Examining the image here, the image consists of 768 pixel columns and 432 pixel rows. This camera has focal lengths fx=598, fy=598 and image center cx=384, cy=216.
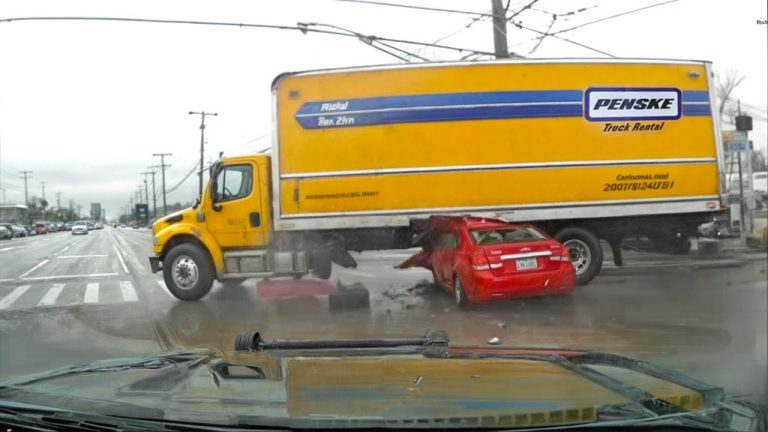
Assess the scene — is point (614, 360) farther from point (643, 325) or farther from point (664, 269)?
point (664, 269)

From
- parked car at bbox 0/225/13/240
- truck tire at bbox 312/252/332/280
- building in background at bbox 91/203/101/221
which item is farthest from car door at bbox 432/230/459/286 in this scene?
parked car at bbox 0/225/13/240

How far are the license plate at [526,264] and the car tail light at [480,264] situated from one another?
0.46 metres

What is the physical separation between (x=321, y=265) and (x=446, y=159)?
9.61 feet

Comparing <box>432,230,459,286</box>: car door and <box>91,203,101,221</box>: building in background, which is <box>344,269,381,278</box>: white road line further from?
<box>91,203,101,221</box>: building in background

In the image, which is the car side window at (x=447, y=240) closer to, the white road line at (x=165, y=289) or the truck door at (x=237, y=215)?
the truck door at (x=237, y=215)

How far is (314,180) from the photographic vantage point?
33.5 ft

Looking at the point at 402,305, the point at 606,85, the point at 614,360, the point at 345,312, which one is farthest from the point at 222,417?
the point at 606,85

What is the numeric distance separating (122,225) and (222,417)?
682 cm

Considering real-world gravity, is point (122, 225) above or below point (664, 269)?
above

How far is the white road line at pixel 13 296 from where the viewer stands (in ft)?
25.2

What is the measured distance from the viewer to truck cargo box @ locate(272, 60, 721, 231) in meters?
10.1

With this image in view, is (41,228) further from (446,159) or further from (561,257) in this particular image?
(561,257)

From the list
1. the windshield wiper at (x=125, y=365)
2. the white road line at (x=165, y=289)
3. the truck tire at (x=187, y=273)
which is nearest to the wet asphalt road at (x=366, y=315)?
the white road line at (x=165, y=289)

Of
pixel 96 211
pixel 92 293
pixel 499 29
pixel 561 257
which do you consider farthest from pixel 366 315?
pixel 499 29
